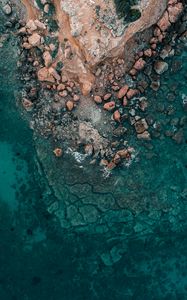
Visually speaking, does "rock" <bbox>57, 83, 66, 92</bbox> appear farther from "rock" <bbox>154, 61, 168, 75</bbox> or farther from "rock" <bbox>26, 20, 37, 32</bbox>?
"rock" <bbox>154, 61, 168, 75</bbox>

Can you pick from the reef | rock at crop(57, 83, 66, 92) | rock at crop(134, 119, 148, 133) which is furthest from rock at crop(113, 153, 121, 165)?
rock at crop(57, 83, 66, 92)

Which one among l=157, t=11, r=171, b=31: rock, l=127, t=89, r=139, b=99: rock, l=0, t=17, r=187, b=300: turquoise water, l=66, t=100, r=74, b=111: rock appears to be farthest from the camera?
l=0, t=17, r=187, b=300: turquoise water

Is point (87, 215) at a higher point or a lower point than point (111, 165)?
lower

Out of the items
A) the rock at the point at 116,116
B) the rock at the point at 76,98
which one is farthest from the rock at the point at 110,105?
→ the rock at the point at 76,98

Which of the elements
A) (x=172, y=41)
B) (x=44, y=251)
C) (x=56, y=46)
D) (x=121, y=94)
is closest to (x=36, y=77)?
(x=56, y=46)

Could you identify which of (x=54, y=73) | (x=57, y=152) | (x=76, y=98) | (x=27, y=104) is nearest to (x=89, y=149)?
(x=57, y=152)

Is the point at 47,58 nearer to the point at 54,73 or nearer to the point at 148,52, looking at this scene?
the point at 54,73
